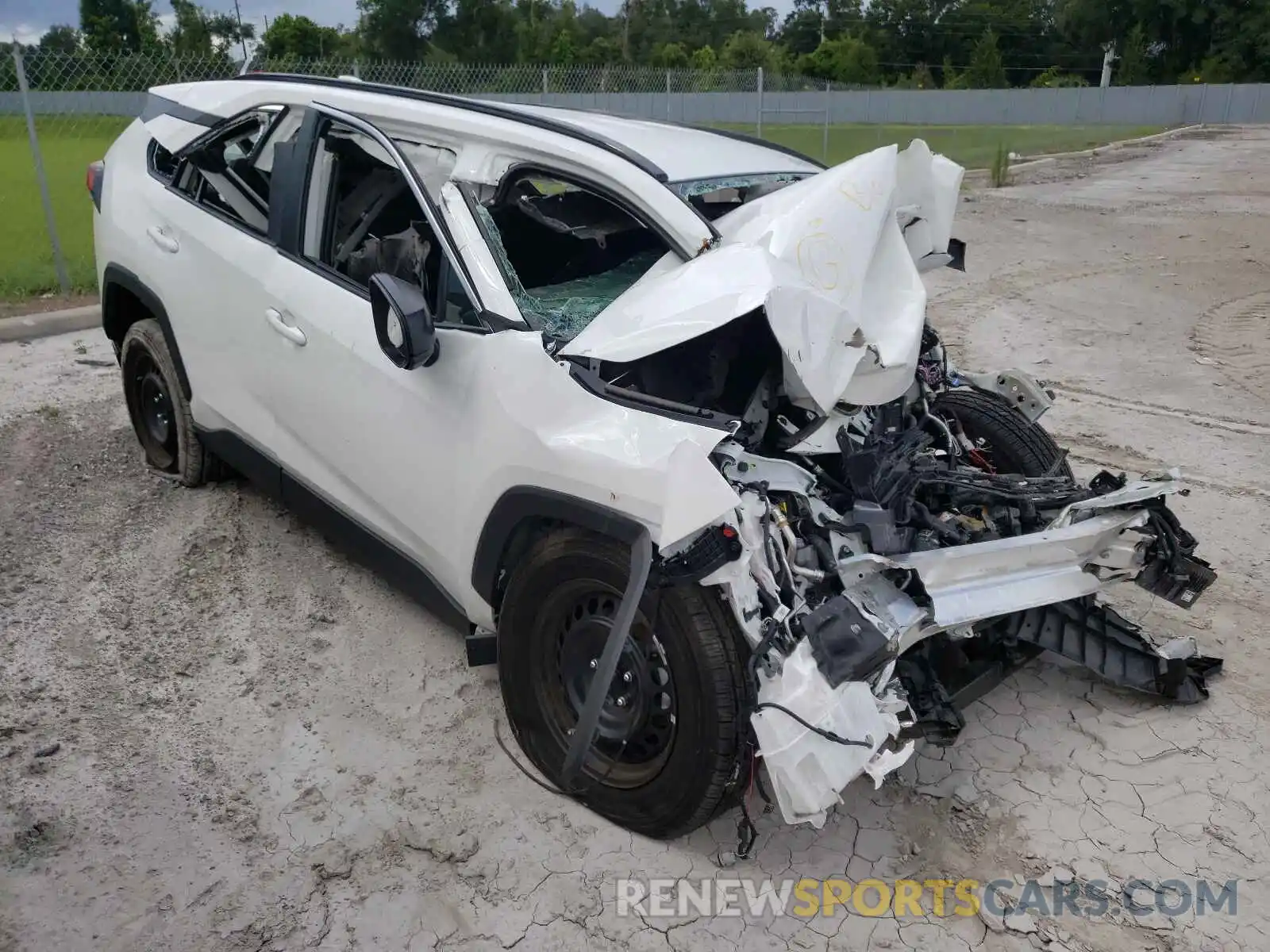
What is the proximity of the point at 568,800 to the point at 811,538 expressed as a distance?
3.63 feet

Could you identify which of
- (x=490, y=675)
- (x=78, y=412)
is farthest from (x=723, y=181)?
(x=78, y=412)

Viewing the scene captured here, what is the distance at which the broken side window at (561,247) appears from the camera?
3.18 meters

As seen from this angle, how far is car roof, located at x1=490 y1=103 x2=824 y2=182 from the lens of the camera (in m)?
3.38

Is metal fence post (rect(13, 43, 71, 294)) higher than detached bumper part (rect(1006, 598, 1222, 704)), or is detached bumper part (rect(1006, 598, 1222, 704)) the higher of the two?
metal fence post (rect(13, 43, 71, 294))

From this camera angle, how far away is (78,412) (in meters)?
5.99

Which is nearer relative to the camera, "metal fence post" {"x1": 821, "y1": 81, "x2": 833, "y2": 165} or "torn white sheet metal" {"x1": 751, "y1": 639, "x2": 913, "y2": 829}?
"torn white sheet metal" {"x1": 751, "y1": 639, "x2": 913, "y2": 829}

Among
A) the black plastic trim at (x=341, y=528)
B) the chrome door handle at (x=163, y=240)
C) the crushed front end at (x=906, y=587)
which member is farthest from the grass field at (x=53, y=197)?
the crushed front end at (x=906, y=587)

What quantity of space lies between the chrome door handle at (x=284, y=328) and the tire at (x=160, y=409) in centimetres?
102

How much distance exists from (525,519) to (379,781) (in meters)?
0.98

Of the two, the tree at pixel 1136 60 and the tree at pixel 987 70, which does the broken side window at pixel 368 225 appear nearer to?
the tree at pixel 1136 60

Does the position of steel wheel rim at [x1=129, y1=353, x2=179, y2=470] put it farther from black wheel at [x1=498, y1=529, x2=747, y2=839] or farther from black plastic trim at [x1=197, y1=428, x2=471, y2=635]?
black wheel at [x1=498, y1=529, x2=747, y2=839]

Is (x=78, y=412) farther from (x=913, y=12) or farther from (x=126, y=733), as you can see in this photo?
(x=913, y=12)

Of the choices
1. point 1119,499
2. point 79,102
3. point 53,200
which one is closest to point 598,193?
point 1119,499

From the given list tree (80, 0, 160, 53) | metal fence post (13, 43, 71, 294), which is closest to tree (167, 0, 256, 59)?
tree (80, 0, 160, 53)
